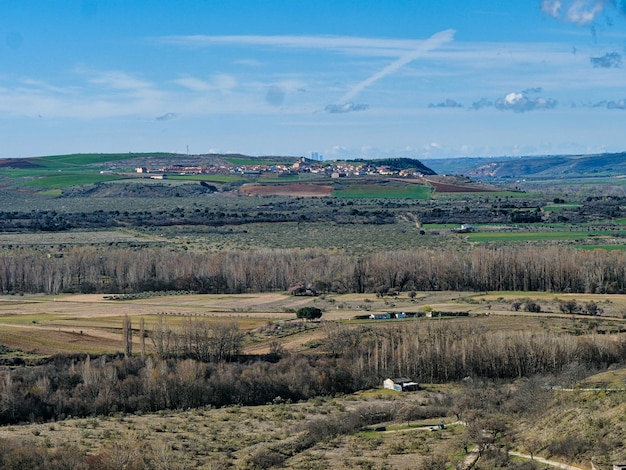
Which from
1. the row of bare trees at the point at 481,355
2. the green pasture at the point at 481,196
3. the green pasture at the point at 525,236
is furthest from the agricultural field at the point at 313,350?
the green pasture at the point at 481,196

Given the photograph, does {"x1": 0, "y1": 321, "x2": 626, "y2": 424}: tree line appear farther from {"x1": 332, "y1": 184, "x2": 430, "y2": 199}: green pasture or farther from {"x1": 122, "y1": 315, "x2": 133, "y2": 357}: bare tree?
{"x1": 332, "y1": 184, "x2": 430, "y2": 199}: green pasture

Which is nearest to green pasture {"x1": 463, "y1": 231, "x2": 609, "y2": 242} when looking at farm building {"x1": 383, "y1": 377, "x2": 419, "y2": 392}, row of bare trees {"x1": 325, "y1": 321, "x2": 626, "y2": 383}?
row of bare trees {"x1": 325, "y1": 321, "x2": 626, "y2": 383}

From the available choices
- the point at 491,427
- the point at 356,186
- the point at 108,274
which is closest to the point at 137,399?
the point at 491,427

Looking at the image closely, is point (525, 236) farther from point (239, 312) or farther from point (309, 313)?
point (309, 313)

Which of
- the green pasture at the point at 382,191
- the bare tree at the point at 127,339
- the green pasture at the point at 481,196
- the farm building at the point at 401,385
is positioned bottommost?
the farm building at the point at 401,385

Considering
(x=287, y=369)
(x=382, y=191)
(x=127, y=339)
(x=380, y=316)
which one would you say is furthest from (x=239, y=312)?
(x=382, y=191)

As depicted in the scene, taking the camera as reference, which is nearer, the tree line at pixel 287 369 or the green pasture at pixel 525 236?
the tree line at pixel 287 369

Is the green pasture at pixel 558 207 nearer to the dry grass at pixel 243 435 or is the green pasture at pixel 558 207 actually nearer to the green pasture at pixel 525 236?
the green pasture at pixel 525 236
